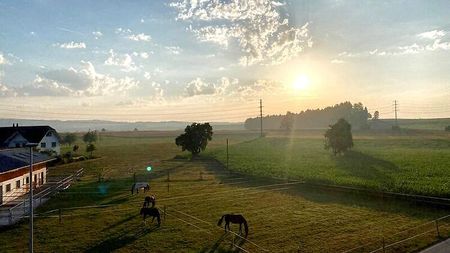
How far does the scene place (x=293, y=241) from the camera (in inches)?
842

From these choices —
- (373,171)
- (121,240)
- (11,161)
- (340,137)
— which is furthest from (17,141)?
(340,137)

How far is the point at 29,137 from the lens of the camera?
69062 mm

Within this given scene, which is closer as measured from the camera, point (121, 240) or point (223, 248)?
point (223, 248)

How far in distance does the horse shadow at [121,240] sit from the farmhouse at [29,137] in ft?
151

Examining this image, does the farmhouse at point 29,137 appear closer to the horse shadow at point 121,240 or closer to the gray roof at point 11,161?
the gray roof at point 11,161

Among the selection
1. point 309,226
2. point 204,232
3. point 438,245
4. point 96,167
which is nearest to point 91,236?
point 204,232

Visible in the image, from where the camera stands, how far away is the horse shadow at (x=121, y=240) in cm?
2034

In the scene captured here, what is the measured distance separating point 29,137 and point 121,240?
5662 cm

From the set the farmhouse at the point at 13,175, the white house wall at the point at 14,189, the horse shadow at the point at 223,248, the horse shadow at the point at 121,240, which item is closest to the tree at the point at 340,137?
the farmhouse at the point at 13,175

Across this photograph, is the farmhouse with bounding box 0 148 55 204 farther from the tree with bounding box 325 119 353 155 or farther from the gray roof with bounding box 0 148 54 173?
the tree with bounding box 325 119 353 155

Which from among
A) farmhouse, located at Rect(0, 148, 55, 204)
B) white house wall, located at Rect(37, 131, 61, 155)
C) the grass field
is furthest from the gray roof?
white house wall, located at Rect(37, 131, 61, 155)

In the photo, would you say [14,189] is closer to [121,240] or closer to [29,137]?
[121,240]

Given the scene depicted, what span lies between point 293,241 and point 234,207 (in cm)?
985

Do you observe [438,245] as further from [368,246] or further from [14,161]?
[14,161]
